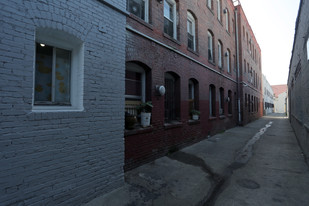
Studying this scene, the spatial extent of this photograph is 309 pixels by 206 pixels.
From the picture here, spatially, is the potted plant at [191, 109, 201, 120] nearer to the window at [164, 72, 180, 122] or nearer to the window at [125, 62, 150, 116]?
the window at [164, 72, 180, 122]

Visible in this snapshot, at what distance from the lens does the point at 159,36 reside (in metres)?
5.57

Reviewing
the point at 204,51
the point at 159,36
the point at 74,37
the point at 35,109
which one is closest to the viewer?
the point at 35,109

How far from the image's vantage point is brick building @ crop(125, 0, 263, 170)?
187 inches

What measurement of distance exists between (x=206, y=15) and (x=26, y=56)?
29.4ft

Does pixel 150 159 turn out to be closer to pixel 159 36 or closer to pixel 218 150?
pixel 218 150

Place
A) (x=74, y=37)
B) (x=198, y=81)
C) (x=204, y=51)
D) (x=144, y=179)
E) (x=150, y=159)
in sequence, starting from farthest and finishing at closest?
(x=204, y=51) → (x=198, y=81) → (x=150, y=159) → (x=144, y=179) → (x=74, y=37)

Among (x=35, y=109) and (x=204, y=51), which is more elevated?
(x=204, y=51)

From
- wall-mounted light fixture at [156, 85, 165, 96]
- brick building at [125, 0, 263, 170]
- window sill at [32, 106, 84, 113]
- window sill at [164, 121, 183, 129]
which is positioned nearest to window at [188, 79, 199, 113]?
brick building at [125, 0, 263, 170]

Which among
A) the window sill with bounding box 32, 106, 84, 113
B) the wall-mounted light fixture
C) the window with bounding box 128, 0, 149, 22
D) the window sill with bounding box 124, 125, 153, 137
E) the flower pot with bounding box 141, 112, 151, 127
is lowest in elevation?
the window sill with bounding box 124, 125, 153, 137

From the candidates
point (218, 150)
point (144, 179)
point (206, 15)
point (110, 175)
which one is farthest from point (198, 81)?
point (110, 175)

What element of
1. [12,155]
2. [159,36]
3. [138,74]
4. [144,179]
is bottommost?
[144,179]

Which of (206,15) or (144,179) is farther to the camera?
(206,15)

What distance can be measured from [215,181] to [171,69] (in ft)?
12.5

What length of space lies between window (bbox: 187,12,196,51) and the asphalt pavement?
4.88 metres
